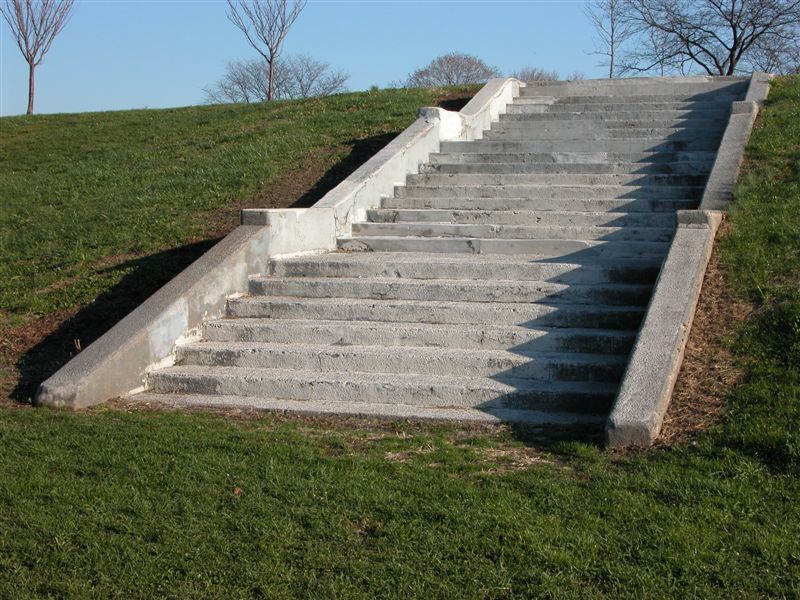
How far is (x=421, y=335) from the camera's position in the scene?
7.21m

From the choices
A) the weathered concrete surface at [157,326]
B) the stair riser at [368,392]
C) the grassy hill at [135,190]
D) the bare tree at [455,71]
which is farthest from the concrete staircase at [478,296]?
the bare tree at [455,71]

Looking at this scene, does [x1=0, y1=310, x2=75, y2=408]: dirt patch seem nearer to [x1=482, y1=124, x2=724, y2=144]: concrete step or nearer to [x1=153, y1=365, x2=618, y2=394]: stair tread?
[x1=153, y1=365, x2=618, y2=394]: stair tread

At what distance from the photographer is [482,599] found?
360 cm

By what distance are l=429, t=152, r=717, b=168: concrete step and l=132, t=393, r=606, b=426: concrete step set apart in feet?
17.2

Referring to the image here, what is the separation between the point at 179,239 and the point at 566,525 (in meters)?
6.86

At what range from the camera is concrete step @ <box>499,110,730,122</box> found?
12039 mm

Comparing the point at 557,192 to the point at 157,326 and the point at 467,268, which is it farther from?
the point at 157,326

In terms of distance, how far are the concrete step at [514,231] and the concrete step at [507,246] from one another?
0.25m

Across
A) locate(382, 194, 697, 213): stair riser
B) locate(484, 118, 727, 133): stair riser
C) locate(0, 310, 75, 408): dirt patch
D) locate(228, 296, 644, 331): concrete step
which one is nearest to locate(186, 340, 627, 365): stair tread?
locate(228, 296, 644, 331): concrete step

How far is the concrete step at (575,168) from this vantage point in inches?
404

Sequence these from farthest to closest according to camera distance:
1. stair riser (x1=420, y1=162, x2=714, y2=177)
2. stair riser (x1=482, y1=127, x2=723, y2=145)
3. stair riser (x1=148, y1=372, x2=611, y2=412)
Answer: stair riser (x1=482, y1=127, x2=723, y2=145), stair riser (x1=420, y1=162, x2=714, y2=177), stair riser (x1=148, y1=372, x2=611, y2=412)

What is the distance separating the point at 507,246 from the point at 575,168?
2.40 m

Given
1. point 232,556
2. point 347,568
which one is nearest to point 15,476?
point 232,556

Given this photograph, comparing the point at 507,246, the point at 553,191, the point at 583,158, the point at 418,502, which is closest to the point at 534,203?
the point at 553,191
